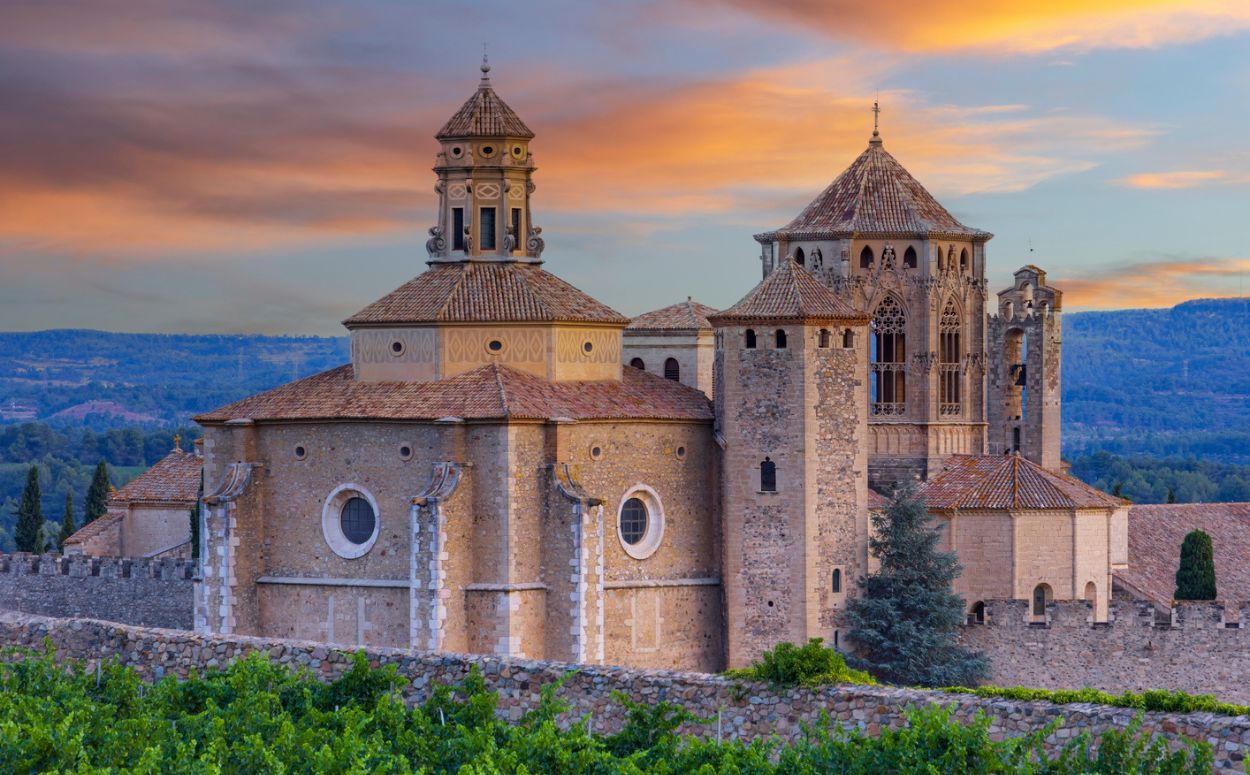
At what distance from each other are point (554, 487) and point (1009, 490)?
11302mm

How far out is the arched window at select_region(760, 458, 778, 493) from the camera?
52156mm

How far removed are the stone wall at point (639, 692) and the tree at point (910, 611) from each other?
68.8 feet

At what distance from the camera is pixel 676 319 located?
211ft

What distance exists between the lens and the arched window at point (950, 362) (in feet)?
203

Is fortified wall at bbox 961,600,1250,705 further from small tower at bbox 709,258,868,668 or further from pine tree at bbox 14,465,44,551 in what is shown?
pine tree at bbox 14,465,44,551

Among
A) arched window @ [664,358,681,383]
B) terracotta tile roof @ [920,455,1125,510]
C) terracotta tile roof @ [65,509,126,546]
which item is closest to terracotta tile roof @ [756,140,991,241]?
arched window @ [664,358,681,383]

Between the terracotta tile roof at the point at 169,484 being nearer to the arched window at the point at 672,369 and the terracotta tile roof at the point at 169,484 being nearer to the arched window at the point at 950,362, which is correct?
the arched window at the point at 672,369

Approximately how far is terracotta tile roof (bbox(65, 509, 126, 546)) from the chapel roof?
64.7ft

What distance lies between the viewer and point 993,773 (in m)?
26.1

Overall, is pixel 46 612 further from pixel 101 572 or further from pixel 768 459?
pixel 768 459

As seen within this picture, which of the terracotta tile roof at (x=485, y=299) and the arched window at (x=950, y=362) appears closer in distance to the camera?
the terracotta tile roof at (x=485, y=299)

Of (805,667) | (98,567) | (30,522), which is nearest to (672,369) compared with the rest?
(98,567)

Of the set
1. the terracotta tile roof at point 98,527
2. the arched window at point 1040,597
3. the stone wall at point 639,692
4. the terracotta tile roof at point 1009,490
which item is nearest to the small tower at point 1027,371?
the terracotta tile roof at point 1009,490

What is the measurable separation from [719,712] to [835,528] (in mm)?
22857
